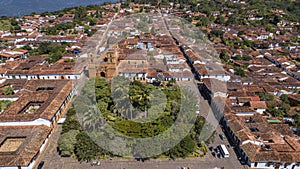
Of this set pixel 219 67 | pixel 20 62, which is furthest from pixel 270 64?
pixel 20 62

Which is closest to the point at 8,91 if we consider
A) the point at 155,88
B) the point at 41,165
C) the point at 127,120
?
the point at 41,165

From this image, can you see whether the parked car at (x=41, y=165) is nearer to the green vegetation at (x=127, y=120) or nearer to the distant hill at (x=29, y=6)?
the green vegetation at (x=127, y=120)

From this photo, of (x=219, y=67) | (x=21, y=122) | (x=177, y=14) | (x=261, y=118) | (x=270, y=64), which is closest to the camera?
Result: (x=21, y=122)

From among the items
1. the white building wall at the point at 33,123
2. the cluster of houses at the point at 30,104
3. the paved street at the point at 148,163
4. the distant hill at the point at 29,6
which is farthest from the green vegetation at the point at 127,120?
the distant hill at the point at 29,6

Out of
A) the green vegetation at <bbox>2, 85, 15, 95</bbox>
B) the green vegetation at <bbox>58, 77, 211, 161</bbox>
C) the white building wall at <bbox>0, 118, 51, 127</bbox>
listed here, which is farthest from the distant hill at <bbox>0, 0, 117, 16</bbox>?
the green vegetation at <bbox>58, 77, 211, 161</bbox>

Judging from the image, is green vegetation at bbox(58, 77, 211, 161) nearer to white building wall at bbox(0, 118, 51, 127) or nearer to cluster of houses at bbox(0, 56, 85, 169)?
white building wall at bbox(0, 118, 51, 127)

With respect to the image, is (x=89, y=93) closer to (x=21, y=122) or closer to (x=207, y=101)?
(x=21, y=122)

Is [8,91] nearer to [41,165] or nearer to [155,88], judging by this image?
[41,165]
